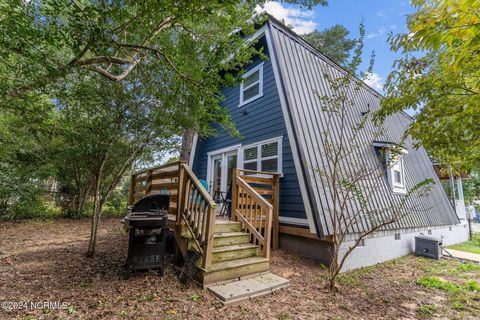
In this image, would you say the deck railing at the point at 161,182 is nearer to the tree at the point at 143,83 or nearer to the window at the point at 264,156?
the tree at the point at 143,83

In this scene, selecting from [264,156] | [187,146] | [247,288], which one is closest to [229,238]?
[247,288]

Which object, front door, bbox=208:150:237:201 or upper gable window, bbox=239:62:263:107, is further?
front door, bbox=208:150:237:201

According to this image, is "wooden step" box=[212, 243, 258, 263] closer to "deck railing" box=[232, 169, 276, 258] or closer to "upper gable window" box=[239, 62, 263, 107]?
"deck railing" box=[232, 169, 276, 258]

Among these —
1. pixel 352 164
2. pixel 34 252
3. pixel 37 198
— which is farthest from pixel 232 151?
pixel 37 198

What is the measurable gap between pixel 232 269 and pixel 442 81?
345 cm

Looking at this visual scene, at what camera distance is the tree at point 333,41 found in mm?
14430

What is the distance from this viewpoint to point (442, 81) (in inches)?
92.1

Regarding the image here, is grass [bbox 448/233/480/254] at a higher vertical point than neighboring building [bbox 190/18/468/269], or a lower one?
lower

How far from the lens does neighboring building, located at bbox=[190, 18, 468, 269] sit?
486 centimetres

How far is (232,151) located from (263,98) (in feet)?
7.01

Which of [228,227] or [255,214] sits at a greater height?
[255,214]

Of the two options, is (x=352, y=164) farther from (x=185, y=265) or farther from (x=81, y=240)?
(x=81, y=240)

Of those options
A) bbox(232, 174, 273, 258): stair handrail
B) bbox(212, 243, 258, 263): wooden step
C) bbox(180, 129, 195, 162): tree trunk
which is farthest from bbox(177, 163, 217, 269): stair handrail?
bbox(180, 129, 195, 162): tree trunk

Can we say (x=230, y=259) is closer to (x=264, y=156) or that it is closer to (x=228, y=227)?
(x=228, y=227)
